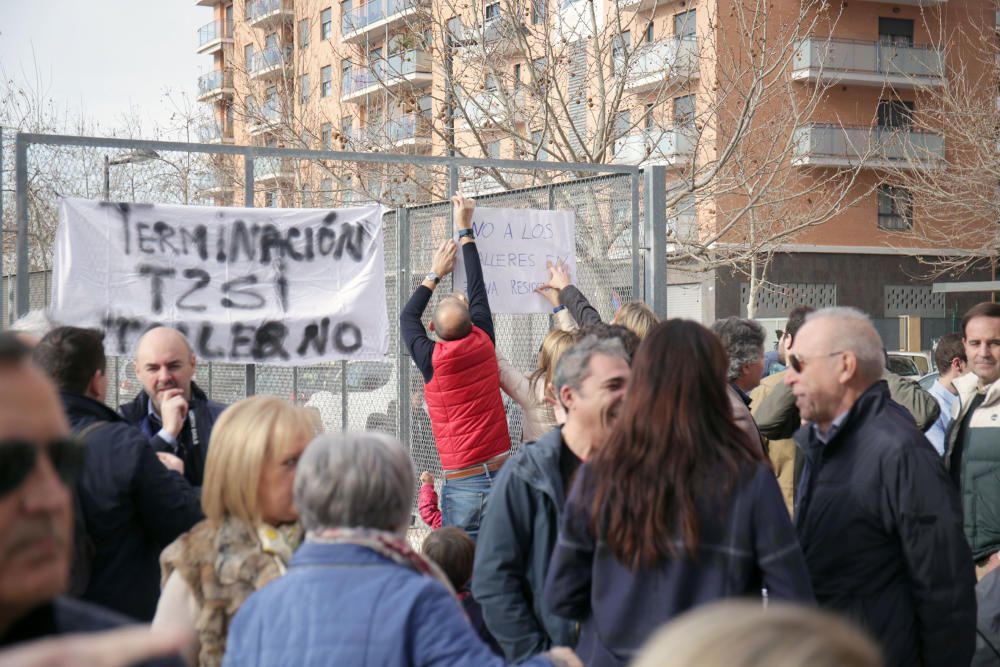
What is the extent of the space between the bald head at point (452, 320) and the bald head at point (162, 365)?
1815 mm

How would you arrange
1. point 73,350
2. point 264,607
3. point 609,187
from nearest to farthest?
point 264,607 < point 73,350 < point 609,187

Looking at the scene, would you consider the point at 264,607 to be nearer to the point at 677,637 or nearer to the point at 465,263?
the point at 677,637

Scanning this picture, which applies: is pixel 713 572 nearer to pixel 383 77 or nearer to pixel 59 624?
pixel 59 624

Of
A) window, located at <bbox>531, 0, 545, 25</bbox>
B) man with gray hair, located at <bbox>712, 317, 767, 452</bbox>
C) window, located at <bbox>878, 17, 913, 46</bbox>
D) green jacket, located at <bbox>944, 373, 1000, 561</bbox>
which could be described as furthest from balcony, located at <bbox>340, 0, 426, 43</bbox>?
window, located at <bbox>878, 17, 913, 46</bbox>

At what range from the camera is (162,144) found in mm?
5957

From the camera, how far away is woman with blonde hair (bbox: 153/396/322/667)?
2877 mm

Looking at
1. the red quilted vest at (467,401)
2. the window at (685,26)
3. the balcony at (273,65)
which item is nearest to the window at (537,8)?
the window at (685,26)

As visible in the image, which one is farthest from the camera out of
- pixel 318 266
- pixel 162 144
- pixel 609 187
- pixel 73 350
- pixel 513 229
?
pixel 609 187

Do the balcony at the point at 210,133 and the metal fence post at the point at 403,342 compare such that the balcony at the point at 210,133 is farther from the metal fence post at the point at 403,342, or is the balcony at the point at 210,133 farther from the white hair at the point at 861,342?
the white hair at the point at 861,342

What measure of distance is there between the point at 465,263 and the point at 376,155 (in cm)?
83

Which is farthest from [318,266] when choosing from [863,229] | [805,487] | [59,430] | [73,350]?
[863,229]

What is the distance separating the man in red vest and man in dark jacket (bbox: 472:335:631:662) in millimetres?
2603

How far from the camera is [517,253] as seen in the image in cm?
698

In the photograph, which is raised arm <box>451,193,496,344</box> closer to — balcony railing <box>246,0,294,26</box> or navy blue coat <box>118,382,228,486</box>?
navy blue coat <box>118,382,228,486</box>
